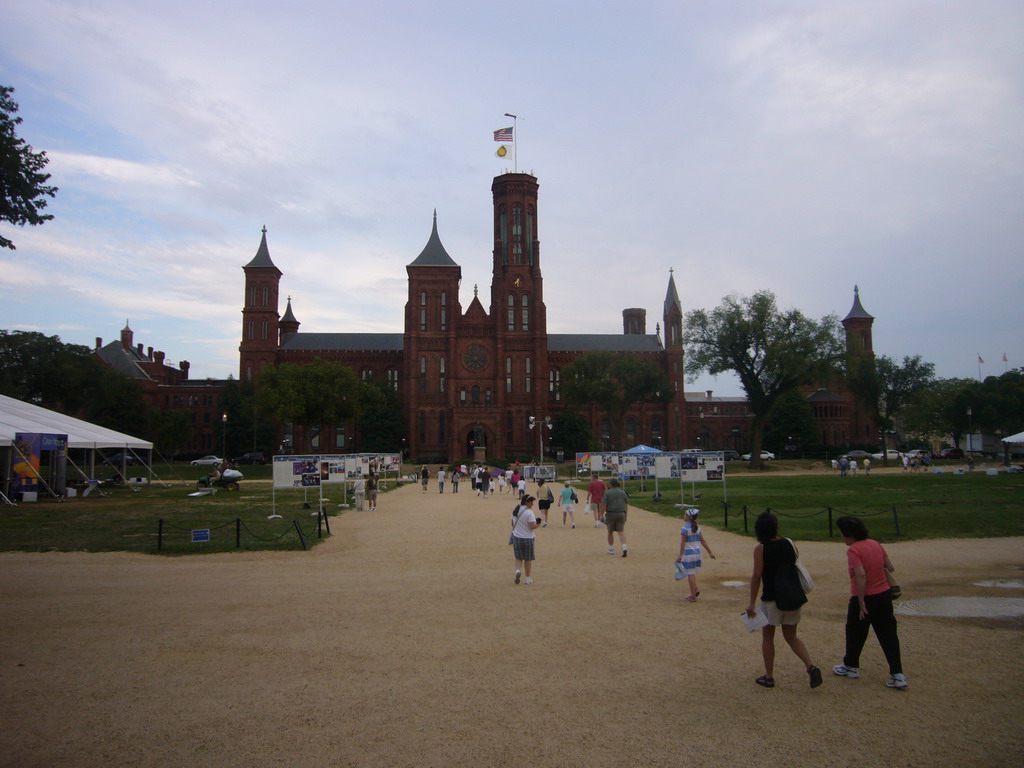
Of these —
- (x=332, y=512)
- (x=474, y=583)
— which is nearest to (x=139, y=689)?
(x=474, y=583)

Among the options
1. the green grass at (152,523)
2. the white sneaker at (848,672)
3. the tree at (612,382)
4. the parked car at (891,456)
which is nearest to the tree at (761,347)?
the tree at (612,382)

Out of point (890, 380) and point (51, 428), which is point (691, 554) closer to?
point (51, 428)

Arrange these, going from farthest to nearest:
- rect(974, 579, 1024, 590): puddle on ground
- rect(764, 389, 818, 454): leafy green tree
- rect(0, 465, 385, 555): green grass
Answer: rect(764, 389, 818, 454): leafy green tree
rect(0, 465, 385, 555): green grass
rect(974, 579, 1024, 590): puddle on ground

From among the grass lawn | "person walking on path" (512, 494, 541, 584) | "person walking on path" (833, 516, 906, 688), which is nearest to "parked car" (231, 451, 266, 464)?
the grass lawn

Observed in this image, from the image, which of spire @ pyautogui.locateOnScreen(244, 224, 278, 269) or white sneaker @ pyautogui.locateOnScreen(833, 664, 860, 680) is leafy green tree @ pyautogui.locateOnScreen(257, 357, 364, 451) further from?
white sneaker @ pyautogui.locateOnScreen(833, 664, 860, 680)

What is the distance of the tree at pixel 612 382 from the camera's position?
78.7 metres

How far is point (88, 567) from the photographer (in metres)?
15.3

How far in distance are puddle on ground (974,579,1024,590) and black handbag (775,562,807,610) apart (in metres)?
7.59

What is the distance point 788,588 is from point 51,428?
37.7 m

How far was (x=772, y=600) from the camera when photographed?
7.16 metres

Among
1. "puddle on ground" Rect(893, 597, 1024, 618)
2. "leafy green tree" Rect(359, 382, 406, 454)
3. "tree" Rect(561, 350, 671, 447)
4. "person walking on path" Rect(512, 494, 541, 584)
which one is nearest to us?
"puddle on ground" Rect(893, 597, 1024, 618)

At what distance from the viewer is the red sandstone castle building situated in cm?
8675

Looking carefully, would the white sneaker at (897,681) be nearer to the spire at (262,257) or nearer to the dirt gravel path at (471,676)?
the dirt gravel path at (471,676)

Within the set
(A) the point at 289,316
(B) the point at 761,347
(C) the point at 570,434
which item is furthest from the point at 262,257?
(B) the point at 761,347
